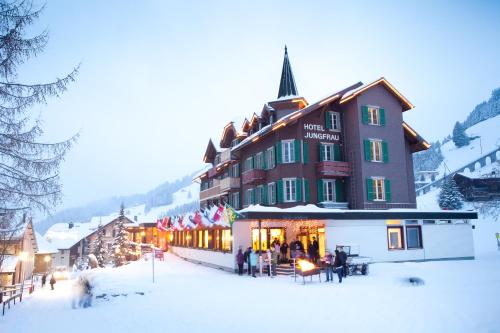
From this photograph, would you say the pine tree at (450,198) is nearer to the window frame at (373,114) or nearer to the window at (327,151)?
the window frame at (373,114)

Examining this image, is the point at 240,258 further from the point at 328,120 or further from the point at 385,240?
the point at 328,120

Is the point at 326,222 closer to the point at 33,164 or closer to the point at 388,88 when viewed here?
the point at 388,88

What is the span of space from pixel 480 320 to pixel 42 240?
67.8m

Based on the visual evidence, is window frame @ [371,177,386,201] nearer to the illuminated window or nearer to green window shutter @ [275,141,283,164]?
green window shutter @ [275,141,283,164]

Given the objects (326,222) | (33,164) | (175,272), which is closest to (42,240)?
(175,272)

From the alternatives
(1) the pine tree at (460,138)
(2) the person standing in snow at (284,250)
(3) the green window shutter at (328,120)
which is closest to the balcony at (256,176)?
(3) the green window shutter at (328,120)

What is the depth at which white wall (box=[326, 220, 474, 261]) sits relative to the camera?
24.9 meters

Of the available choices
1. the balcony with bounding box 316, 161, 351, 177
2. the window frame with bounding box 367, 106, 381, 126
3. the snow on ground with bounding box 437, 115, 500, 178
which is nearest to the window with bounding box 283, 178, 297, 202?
the balcony with bounding box 316, 161, 351, 177

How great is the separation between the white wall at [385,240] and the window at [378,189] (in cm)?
452

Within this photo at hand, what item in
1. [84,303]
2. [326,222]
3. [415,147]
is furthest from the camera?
[415,147]

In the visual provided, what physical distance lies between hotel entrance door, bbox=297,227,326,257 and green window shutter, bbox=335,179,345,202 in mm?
5394

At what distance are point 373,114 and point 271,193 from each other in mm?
10649

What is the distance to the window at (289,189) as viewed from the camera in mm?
30391

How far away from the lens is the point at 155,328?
35.0ft
